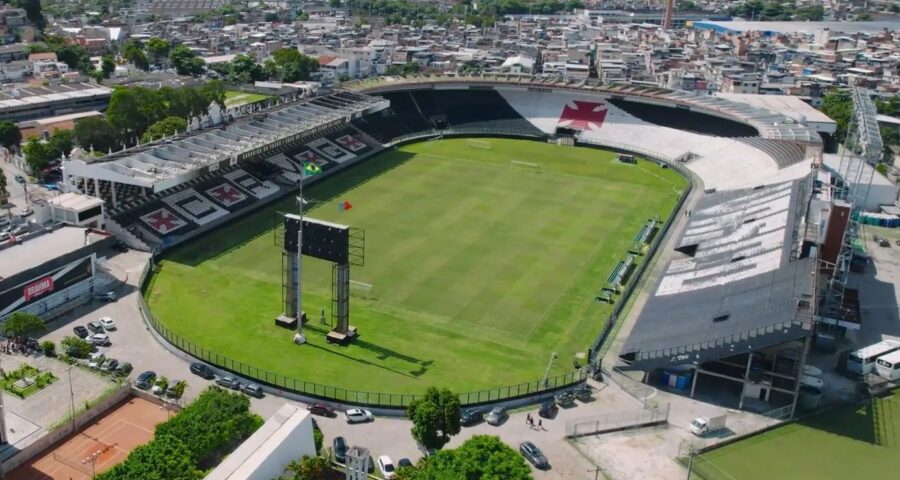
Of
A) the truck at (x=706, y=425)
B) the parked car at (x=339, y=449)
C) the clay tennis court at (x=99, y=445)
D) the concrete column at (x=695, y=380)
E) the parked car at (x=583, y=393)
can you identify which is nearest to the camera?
the clay tennis court at (x=99, y=445)

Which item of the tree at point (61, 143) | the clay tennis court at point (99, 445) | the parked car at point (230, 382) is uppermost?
the tree at point (61, 143)

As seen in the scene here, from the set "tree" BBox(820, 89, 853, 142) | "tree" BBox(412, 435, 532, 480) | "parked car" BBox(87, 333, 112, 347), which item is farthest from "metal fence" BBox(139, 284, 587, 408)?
"tree" BBox(820, 89, 853, 142)

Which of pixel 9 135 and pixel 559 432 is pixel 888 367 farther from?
pixel 9 135

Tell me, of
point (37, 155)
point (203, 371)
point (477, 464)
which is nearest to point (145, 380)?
point (203, 371)

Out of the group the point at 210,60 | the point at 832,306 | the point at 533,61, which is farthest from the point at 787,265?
the point at 210,60

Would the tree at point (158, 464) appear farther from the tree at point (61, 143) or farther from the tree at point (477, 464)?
the tree at point (61, 143)

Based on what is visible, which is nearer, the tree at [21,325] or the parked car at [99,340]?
the tree at [21,325]

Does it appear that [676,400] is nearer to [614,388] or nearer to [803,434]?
[614,388]

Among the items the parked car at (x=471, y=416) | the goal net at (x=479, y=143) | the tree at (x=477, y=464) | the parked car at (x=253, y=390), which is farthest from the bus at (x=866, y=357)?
the goal net at (x=479, y=143)
